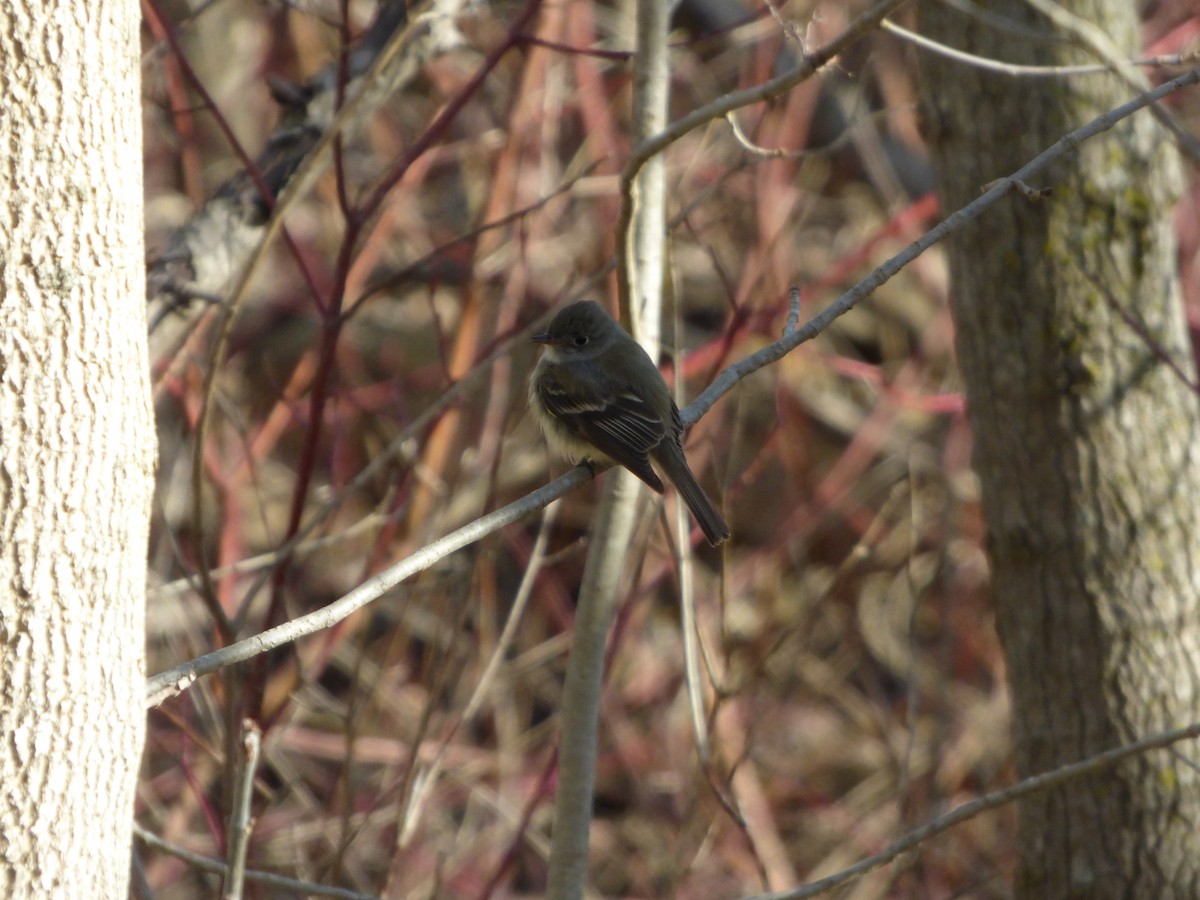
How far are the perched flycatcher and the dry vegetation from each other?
688 millimetres

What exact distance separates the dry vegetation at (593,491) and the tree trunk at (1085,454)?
1.39 m

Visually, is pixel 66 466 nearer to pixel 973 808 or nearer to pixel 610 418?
pixel 973 808

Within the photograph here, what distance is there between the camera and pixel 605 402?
4363mm

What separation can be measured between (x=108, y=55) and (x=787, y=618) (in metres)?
7.31

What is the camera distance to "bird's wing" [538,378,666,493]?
392 centimetres

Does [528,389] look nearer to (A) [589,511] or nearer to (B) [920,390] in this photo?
(A) [589,511]

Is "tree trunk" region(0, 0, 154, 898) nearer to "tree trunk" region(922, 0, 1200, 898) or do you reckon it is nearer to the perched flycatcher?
the perched flycatcher

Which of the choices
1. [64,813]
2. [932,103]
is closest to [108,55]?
[64,813]

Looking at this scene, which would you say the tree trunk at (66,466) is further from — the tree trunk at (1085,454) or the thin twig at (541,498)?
the tree trunk at (1085,454)

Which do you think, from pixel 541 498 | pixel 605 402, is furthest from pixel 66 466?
pixel 605 402

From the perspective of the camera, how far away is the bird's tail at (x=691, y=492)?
3.84m

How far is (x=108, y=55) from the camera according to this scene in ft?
6.97

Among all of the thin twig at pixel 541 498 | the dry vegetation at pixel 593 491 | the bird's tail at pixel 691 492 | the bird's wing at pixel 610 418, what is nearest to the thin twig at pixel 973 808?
the thin twig at pixel 541 498

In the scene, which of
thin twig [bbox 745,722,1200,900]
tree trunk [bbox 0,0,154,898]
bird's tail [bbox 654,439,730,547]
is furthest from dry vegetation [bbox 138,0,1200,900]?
tree trunk [bbox 0,0,154,898]
